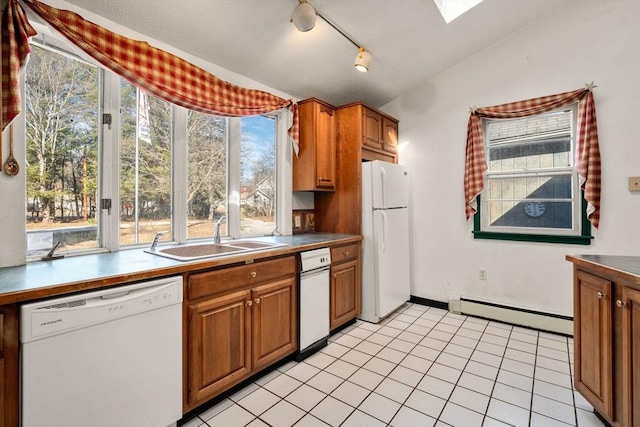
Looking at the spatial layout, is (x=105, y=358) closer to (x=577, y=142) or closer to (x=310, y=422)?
(x=310, y=422)

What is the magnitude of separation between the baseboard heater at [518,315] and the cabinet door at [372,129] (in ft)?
6.26

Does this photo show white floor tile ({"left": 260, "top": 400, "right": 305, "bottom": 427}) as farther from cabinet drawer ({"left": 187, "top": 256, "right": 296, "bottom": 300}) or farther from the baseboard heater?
the baseboard heater

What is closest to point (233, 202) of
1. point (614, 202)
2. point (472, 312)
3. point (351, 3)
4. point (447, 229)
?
point (351, 3)

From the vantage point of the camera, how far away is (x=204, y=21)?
2.00 meters

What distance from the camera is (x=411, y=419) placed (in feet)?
5.31

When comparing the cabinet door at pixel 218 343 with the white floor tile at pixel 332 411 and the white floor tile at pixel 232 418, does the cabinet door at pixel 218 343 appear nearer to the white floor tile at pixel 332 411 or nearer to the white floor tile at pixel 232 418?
the white floor tile at pixel 232 418

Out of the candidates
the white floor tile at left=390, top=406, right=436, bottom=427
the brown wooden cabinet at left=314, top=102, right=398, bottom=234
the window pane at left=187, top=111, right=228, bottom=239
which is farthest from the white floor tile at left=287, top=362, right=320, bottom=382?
the brown wooden cabinet at left=314, top=102, right=398, bottom=234

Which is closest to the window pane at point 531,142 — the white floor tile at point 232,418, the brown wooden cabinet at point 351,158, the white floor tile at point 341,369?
the brown wooden cabinet at point 351,158

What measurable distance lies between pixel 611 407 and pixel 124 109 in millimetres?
3221

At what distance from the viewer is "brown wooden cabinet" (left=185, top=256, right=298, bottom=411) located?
160 cm

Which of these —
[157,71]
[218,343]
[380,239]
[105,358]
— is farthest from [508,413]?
[157,71]

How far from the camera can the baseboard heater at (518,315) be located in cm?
A: 267

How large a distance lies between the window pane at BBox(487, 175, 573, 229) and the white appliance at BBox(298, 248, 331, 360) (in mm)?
1902

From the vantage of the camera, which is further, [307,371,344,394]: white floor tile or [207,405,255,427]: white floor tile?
[307,371,344,394]: white floor tile
